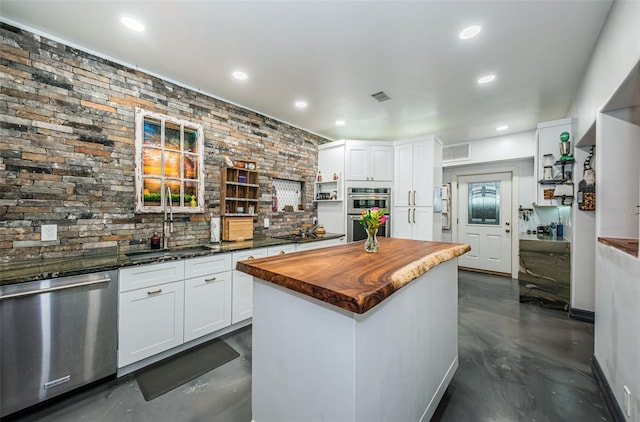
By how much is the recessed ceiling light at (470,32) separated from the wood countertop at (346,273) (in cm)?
183

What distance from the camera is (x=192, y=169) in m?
2.98

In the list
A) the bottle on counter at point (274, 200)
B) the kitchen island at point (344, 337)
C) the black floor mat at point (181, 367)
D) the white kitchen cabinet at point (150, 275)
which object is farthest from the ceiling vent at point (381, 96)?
the black floor mat at point (181, 367)

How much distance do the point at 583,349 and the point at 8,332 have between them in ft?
15.2

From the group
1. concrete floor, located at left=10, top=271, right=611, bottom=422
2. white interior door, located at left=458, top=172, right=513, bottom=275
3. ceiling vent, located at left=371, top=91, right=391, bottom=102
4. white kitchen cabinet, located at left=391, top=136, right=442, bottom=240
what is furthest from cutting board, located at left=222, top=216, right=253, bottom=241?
white interior door, located at left=458, top=172, right=513, bottom=275

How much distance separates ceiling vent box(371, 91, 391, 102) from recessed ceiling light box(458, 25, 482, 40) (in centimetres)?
113

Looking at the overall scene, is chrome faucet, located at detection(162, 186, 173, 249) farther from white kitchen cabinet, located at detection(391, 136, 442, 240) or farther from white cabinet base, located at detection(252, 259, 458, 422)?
white kitchen cabinet, located at detection(391, 136, 442, 240)

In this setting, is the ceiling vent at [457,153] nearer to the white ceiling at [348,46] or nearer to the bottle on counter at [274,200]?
the white ceiling at [348,46]

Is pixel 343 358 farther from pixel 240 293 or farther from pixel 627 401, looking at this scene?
pixel 240 293

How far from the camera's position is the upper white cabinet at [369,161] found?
4531 millimetres

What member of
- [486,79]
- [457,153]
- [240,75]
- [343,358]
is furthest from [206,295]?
[457,153]

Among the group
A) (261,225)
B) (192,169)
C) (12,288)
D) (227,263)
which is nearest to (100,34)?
(192,169)

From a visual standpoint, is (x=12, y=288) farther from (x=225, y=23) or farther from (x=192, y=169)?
(x=225, y=23)

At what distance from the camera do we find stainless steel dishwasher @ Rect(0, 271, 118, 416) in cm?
154

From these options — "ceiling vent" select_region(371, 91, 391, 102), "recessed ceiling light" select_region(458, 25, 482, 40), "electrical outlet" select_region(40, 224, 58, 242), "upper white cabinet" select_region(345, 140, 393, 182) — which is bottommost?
"electrical outlet" select_region(40, 224, 58, 242)
